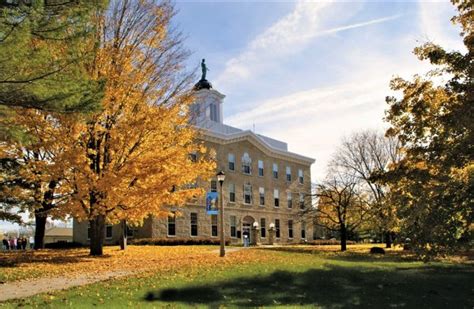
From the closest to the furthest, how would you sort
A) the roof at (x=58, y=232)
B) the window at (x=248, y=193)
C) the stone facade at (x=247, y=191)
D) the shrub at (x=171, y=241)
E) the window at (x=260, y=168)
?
the shrub at (x=171, y=241), the stone facade at (x=247, y=191), the window at (x=248, y=193), the window at (x=260, y=168), the roof at (x=58, y=232)

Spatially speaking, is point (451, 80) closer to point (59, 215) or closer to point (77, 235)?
point (59, 215)

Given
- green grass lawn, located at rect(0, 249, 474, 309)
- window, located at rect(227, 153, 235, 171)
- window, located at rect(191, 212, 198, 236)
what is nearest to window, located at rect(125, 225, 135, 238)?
window, located at rect(191, 212, 198, 236)

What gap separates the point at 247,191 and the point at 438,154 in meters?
34.3

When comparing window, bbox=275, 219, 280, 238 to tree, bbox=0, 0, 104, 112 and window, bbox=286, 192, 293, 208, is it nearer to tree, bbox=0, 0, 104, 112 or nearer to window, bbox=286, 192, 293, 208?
window, bbox=286, 192, 293, 208

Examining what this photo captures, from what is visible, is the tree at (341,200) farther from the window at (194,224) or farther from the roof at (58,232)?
the roof at (58,232)

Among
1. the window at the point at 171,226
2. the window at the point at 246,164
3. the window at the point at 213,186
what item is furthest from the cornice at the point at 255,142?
the window at the point at 171,226

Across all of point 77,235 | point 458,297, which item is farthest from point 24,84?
point 77,235

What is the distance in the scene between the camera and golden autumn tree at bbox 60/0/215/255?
17859 mm

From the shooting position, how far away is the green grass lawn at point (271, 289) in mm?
10586

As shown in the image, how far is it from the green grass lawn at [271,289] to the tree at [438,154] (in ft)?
5.58

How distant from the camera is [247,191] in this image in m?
50.1

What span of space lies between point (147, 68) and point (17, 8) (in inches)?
373

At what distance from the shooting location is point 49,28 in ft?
36.3

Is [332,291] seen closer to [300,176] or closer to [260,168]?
[260,168]
